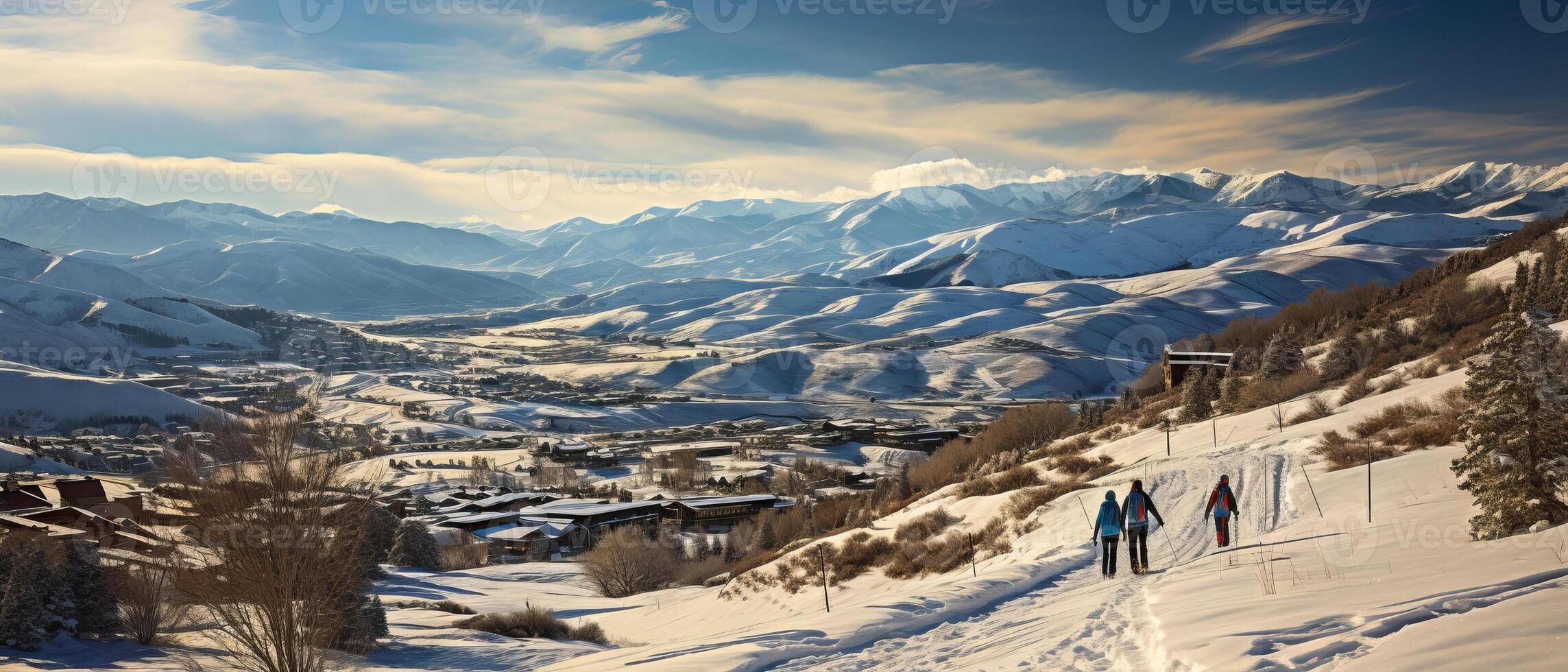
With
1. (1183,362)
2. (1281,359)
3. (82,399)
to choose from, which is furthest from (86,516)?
(82,399)

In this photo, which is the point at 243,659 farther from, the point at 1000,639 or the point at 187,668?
the point at 1000,639

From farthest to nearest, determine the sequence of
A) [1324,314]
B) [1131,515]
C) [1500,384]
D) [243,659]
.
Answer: [1324,314]
[243,659]
[1131,515]
[1500,384]

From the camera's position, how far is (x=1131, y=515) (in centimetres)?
1385

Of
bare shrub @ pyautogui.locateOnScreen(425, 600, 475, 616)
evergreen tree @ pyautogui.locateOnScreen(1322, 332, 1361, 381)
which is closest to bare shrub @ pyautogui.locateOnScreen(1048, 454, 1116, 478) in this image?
evergreen tree @ pyautogui.locateOnScreen(1322, 332, 1361, 381)

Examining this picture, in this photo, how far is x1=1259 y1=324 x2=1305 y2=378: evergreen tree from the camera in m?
35.4

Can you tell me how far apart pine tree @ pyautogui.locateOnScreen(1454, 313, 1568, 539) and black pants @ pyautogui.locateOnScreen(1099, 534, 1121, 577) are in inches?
179

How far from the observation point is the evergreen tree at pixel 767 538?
145ft

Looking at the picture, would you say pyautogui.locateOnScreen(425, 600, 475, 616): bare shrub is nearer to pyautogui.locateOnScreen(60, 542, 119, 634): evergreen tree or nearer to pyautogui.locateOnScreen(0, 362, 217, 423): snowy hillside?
pyautogui.locateOnScreen(60, 542, 119, 634): evergreen tree

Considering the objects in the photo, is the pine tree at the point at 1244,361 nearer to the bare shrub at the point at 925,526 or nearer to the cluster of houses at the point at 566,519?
the bare shrub at the point at 925,526

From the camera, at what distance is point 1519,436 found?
10664mm

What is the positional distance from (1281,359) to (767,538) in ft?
78.6

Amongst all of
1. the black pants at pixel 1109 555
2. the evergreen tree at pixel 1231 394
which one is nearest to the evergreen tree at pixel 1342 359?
the evergreen tree at pixel 1231 394

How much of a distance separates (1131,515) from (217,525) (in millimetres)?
14164

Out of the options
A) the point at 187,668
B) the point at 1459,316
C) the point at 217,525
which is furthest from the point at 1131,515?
the point at 1459,316
